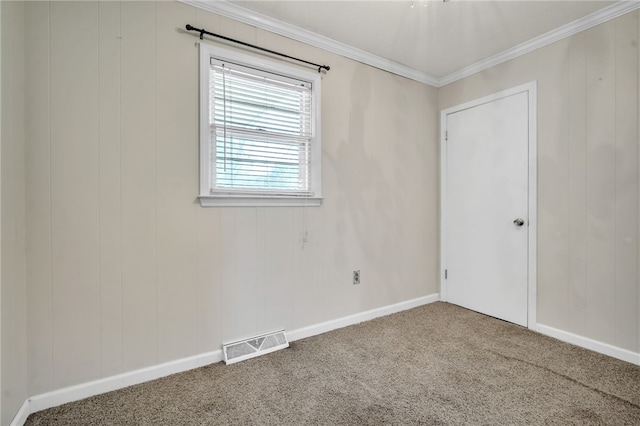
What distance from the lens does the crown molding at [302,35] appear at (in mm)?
2104

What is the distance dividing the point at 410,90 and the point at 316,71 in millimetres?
1185

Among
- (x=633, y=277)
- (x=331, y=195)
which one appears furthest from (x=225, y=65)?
(x=633, y=277)

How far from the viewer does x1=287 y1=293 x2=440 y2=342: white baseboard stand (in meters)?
2.51

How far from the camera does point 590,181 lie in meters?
2.31

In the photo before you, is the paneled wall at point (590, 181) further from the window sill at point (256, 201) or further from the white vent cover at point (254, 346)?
the white vent cover at point (254, 346)

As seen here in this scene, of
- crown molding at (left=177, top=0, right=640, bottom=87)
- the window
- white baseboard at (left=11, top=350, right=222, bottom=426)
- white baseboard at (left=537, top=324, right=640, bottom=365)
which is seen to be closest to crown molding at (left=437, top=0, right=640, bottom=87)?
crown molding at (left=177, top=0, right=640, bottom=87)

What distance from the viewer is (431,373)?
77.5 inches

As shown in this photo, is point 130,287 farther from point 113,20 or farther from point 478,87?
point 478,87

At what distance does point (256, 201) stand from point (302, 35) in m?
1.40

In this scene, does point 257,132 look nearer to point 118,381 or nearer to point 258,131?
point 258,131

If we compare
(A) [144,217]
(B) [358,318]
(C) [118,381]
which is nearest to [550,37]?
(B) [358,318]

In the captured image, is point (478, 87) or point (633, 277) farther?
point (478, 87)

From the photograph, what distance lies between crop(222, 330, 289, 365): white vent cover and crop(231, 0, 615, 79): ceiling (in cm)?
241

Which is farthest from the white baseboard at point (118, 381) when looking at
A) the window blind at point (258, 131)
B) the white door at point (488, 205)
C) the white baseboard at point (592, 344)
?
the white baseboard at point (592, 344)
